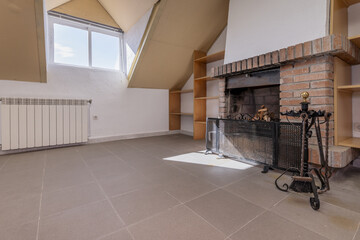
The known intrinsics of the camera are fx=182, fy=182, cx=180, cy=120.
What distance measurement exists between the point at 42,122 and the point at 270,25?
3.73 metres

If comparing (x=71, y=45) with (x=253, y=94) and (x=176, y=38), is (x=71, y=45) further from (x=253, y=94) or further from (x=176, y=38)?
(x=253, y=94)

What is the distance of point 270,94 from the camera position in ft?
8.87

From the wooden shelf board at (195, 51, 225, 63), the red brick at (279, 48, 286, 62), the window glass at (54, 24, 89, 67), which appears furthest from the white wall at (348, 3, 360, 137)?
the window glass at (54, 24, 89, 67)

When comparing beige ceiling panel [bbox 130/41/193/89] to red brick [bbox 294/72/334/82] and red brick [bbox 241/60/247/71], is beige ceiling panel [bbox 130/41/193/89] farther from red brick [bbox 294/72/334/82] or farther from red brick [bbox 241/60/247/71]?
red brick [bbox 294/72/334/82]

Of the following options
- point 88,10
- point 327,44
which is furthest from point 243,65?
point 88,10

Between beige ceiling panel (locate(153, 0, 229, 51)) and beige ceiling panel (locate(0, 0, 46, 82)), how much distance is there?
173cm

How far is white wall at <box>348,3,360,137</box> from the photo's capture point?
6.62 ft

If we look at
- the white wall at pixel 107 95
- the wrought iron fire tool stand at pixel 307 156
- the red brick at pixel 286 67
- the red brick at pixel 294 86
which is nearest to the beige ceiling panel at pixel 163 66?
the white wall at pixel 107 95

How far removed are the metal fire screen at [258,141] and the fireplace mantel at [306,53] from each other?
0.70 metres

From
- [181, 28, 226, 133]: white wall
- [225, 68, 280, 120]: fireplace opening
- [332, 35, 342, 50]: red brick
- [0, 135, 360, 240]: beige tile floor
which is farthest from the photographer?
[181, 28, 226, 133]: white wall

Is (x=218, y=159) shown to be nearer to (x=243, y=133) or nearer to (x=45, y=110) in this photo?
(x=243, y=133)

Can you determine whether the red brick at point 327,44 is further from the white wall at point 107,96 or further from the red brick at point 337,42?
the white wall at point 107,96

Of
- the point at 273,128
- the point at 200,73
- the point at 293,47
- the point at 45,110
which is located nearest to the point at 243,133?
the point at 273,128

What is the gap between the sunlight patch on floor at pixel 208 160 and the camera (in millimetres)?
2225
